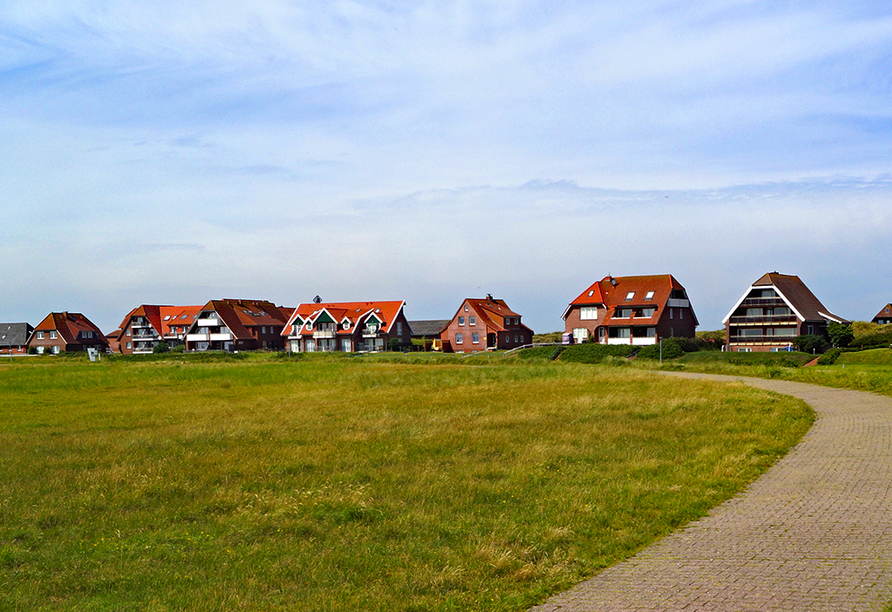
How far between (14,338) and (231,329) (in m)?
45.4

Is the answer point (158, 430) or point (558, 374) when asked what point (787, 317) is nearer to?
point (558, 374)

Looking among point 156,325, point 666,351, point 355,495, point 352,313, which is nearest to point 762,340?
point 666,351

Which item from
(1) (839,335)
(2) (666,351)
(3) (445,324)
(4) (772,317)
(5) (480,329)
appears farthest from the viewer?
(3) (445,324)

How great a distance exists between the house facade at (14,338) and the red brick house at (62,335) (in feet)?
6.59

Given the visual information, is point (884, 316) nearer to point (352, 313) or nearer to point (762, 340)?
point (762, 340)

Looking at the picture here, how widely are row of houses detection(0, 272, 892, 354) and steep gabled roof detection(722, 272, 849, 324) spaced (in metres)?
0.13

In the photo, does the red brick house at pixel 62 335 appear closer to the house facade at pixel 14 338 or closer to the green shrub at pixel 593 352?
the house facade at pixel 14 338

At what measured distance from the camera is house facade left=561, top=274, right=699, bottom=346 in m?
76.3

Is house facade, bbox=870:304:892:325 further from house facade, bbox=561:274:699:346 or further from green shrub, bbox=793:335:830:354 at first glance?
green shrub, bbox=793:335:830:354

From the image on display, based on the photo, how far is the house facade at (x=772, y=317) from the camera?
7106 cm

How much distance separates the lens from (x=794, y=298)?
238ft

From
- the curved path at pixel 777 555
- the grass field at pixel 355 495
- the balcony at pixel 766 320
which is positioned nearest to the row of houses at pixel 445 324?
the balcony at pixel 766 320

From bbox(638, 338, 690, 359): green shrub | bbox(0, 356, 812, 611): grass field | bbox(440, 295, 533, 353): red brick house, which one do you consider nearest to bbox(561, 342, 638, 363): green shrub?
bbox(638, 338, 690, 359): green shrub

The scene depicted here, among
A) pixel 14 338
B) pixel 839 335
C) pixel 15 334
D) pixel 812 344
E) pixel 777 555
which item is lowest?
pixel 777 555
